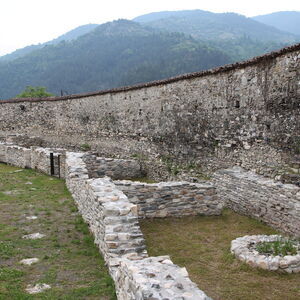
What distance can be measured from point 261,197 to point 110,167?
27.6 feet

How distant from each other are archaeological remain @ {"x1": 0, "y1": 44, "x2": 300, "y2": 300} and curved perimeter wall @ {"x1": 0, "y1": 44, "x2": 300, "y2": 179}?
0.03 metres

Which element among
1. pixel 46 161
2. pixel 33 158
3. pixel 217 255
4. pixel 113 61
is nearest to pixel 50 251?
pixel 217 255

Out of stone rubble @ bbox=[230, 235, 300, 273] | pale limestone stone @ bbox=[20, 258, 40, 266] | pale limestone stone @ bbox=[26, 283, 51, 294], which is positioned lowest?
pale limestone stone @ bbox=[20, 258, 40, 266]

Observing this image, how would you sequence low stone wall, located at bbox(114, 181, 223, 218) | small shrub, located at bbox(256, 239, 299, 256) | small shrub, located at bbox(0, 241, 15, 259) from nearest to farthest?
small shrub, located at bbox(256, 239, 299, 256)
small shrub, located at bbox(0, 241, 15, 259)
low stone wall, located at bbox(114, 181, 223, 218)

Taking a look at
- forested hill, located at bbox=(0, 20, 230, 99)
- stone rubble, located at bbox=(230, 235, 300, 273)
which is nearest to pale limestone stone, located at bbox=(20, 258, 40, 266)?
stone rubble, located at bbox=(230, 235, 300, 273)

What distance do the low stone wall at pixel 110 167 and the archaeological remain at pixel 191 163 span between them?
5cm

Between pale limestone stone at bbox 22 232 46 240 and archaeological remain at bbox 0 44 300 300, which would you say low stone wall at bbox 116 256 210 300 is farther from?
pale limestone stone at bbox 22 232 46 240

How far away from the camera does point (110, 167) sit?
16109 mm

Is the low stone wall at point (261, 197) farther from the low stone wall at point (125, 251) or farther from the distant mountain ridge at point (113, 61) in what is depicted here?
the distant mountain ridge at point (113, 61)

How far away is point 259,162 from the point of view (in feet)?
33.8

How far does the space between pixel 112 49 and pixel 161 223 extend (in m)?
162

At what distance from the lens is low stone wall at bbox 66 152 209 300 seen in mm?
3969

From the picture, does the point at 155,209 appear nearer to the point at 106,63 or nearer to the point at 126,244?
the point at 126,244

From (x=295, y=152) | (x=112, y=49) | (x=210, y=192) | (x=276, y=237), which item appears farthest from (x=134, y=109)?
(x=112, y=49)
